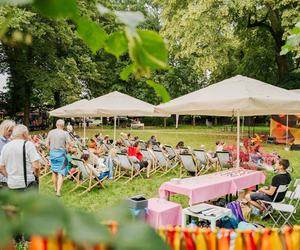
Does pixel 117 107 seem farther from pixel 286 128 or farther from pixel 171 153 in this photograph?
pixel 286 128

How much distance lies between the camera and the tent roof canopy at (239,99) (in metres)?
7.56

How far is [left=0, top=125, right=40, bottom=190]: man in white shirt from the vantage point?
5.42 metres

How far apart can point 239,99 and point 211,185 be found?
69.6 inches

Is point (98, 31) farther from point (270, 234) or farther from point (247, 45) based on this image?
point (247, 45)

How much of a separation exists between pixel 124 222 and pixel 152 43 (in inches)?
10.4

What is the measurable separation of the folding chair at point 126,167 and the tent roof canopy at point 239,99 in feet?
9.99

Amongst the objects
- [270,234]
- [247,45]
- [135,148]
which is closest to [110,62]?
[247,45]

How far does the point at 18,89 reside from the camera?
1425 inches

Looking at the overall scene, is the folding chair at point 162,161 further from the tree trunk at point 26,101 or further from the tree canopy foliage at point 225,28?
the tree trunk at point 26,101

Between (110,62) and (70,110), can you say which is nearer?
(70,110)

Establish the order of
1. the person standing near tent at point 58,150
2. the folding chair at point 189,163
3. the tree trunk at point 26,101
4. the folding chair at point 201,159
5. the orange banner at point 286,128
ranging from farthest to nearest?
the tree trunk at point 26,101 < the orange banner at point 286,128 < the folding chair at point 201,159 < the folding chair at point 189,163 < the person standing near tent at point 58,150

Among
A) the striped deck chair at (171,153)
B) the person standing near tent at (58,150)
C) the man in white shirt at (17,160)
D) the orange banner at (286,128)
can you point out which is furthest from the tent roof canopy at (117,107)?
→ the orange banner at (286,128)

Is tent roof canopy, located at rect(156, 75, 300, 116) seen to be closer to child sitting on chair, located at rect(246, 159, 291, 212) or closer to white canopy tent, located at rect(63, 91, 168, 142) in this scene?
child sitting on chair, located at rect(246, 159, 291, 212)

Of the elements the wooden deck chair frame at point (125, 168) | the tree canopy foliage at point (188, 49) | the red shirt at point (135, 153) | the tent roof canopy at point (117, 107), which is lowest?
the wooden deck chair frame at point (125, 168)
